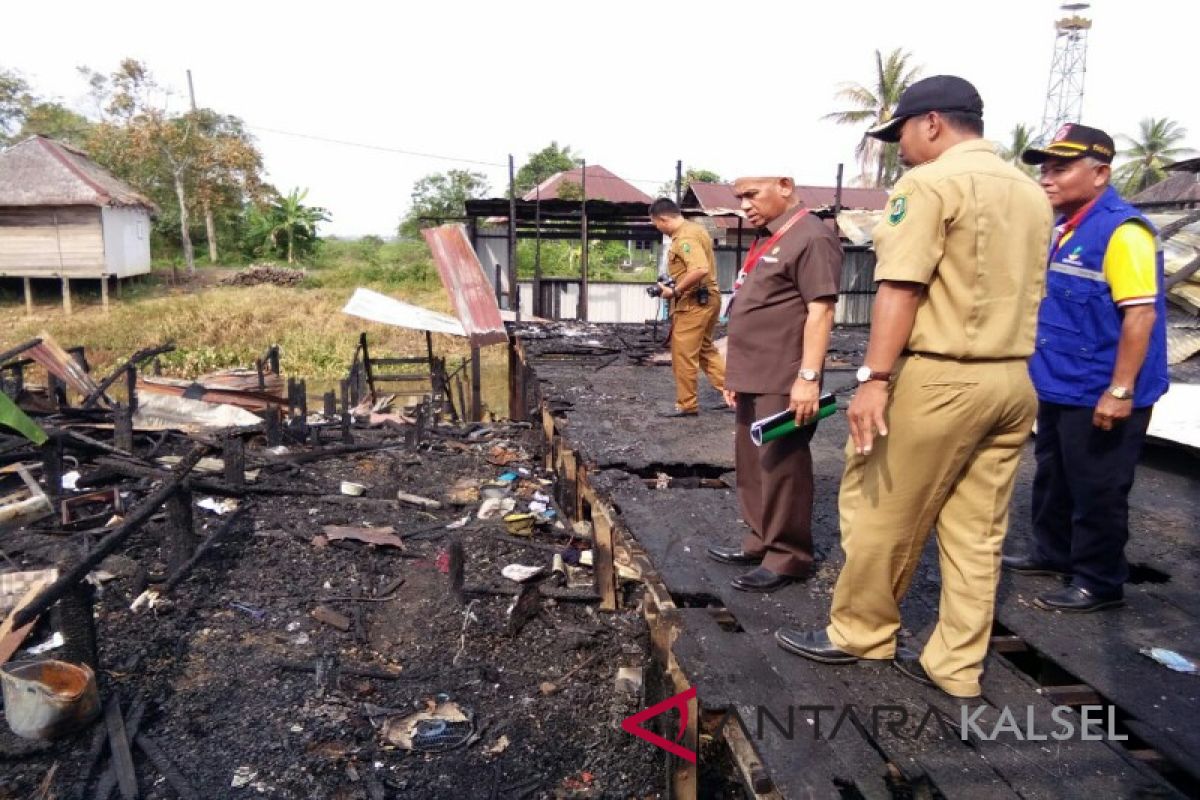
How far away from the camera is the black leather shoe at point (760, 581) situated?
327 centimetres

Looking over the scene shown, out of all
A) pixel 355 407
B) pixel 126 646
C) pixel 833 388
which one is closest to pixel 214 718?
pixel 126 646

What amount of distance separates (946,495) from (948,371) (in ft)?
1.36

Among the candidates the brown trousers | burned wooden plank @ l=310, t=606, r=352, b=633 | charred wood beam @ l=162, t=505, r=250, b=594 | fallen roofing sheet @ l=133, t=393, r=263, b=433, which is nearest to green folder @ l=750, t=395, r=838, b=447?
the brown trousers

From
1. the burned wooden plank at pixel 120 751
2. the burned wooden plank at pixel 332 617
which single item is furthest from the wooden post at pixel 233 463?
the burned wooden plank at pixel 120 751

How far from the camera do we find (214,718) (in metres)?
3.99

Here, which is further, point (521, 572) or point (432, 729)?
point (521, 572)

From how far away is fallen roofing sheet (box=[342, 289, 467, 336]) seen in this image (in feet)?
33.5

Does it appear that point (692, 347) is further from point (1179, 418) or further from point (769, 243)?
point (1179, 418)

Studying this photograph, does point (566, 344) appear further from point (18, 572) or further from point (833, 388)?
point (18, 572)

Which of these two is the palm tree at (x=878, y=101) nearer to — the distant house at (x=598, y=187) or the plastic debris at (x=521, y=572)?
the distant house at (x=598, y=187)

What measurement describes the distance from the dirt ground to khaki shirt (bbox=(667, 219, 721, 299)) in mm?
2532

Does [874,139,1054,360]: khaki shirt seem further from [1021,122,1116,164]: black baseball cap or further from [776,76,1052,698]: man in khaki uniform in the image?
[1021,122,1116,164]: black baseball cap

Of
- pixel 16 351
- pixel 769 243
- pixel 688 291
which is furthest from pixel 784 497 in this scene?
pixel 16 351

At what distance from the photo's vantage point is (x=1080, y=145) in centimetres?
308
